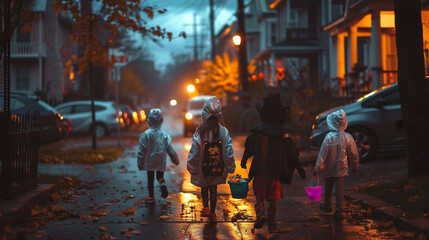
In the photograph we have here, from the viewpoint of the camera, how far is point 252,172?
702cm

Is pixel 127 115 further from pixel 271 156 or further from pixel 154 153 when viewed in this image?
pixel 271 156

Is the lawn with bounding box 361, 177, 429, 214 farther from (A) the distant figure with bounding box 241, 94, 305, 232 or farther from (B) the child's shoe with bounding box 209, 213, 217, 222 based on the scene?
(B) the child's shoe with bounding box 209, 213, 217, 222

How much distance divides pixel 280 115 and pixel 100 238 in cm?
248

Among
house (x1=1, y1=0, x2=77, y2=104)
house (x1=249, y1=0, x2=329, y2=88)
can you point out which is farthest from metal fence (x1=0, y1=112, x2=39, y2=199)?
house (x1=1, y1=0, x2=77, y2=104)

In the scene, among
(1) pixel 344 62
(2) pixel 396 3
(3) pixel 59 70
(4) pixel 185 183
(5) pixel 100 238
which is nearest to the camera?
(5) pixel 100 238

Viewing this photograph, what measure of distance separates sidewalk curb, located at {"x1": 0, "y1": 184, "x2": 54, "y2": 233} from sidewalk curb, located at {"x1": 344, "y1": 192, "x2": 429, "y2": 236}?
175 inches

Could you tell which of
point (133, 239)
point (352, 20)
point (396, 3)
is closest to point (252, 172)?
point (133, 239)

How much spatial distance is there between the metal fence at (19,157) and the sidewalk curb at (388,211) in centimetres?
466

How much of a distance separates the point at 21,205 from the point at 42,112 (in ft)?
28.5

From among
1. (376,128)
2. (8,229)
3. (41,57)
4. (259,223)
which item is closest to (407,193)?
(259,223)

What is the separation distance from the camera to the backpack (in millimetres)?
7488

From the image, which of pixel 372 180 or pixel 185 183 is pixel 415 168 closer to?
pixel 372 180

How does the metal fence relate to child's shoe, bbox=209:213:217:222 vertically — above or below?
above

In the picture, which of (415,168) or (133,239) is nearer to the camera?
(133,239)
